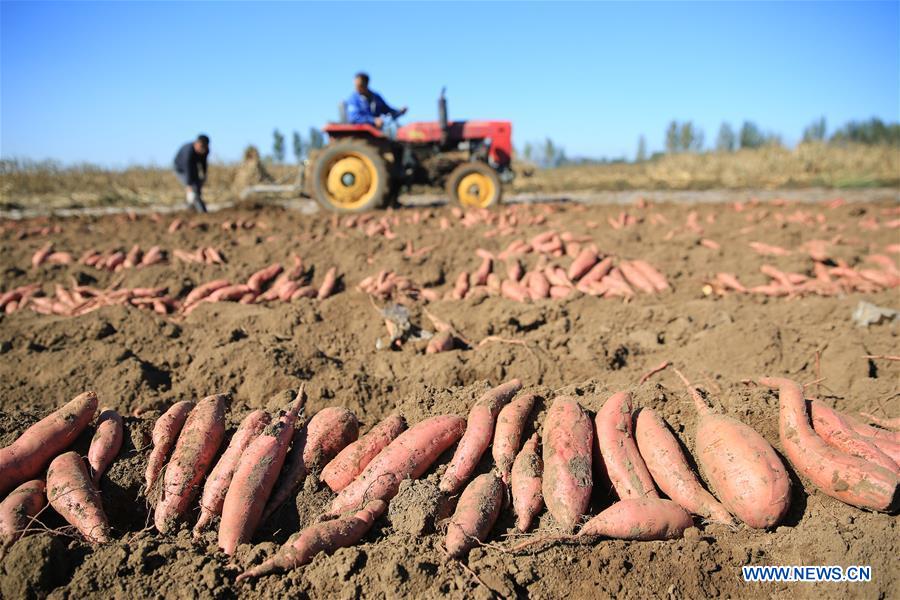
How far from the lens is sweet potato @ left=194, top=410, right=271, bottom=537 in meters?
2.09

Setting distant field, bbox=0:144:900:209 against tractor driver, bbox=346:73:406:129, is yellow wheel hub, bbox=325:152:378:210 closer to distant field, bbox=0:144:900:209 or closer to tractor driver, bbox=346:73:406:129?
tractor driver, bbox=346:73:406:129

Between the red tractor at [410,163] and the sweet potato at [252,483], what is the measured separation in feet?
25.9

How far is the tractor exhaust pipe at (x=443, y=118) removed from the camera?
1028cm

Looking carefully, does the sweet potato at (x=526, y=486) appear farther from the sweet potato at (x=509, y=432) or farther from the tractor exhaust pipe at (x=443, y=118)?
the tractor exhaust pipe at (x=443, y=118)

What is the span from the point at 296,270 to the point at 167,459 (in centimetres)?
355

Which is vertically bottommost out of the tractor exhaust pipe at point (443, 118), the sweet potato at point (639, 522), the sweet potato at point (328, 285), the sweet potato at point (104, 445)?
the sweet potato at point (639, 522)

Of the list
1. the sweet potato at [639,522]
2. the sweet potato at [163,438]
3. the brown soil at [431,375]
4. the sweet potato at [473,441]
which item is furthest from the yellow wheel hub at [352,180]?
the sweet potato at [639,522]

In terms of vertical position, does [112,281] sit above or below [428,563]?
above

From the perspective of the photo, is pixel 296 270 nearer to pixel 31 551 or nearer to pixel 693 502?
pixel 31 551

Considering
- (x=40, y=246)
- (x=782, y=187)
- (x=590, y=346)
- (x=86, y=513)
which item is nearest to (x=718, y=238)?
(x=590, y=346)

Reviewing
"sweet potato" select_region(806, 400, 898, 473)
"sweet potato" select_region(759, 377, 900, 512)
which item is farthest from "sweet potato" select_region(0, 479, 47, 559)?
"sweet potato" select_region(806, 400, 898, 473)

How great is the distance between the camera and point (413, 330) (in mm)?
4293

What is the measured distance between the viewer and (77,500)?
2059 millimetres

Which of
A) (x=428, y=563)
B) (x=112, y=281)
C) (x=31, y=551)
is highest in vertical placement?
(x=112, y=281)
